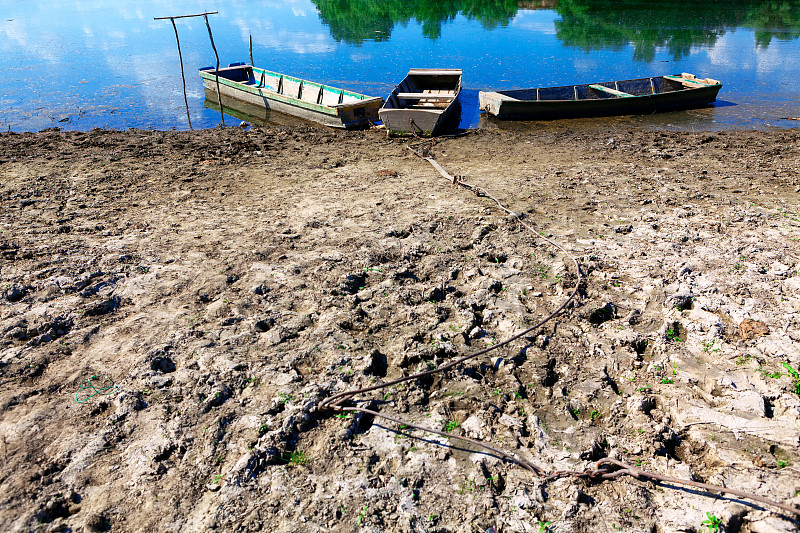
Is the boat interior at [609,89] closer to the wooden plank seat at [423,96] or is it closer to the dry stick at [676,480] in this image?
the wooden plank seat at [423,96]

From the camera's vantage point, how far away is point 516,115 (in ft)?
52.6

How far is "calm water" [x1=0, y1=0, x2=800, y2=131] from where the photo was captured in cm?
1758

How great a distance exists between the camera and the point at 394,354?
15.2ft

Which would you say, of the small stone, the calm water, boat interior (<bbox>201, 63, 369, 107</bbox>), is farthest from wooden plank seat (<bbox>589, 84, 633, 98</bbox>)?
the small stone

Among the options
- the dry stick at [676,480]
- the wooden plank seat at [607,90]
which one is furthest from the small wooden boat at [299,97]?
the dry stick at [676,480]

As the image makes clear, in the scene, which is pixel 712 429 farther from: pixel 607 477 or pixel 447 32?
pixel 447 32

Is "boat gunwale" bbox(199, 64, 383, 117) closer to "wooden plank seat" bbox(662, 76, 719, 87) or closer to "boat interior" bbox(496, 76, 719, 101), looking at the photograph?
"boat interior" bbox(496, 76, 719, 101)

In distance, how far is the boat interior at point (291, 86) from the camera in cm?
1638

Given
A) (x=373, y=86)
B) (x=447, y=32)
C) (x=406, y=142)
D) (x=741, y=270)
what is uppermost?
(x=447, y=32)

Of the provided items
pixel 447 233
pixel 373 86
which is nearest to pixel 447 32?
pixel 373 86

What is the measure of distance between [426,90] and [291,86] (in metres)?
5.40

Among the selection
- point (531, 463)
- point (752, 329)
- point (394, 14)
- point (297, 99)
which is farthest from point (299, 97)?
point (394, 14)

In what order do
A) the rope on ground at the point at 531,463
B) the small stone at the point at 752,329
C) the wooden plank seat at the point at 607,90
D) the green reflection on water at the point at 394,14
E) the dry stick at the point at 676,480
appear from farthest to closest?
the green reflection on water at the point at 394,14, the wooden plank seat at the point at 607,90, the small stone at the point at 752,329, the rope on ground at the point at 531,463, the dry stick at the point at 676,480

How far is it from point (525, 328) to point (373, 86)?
58.4ft
